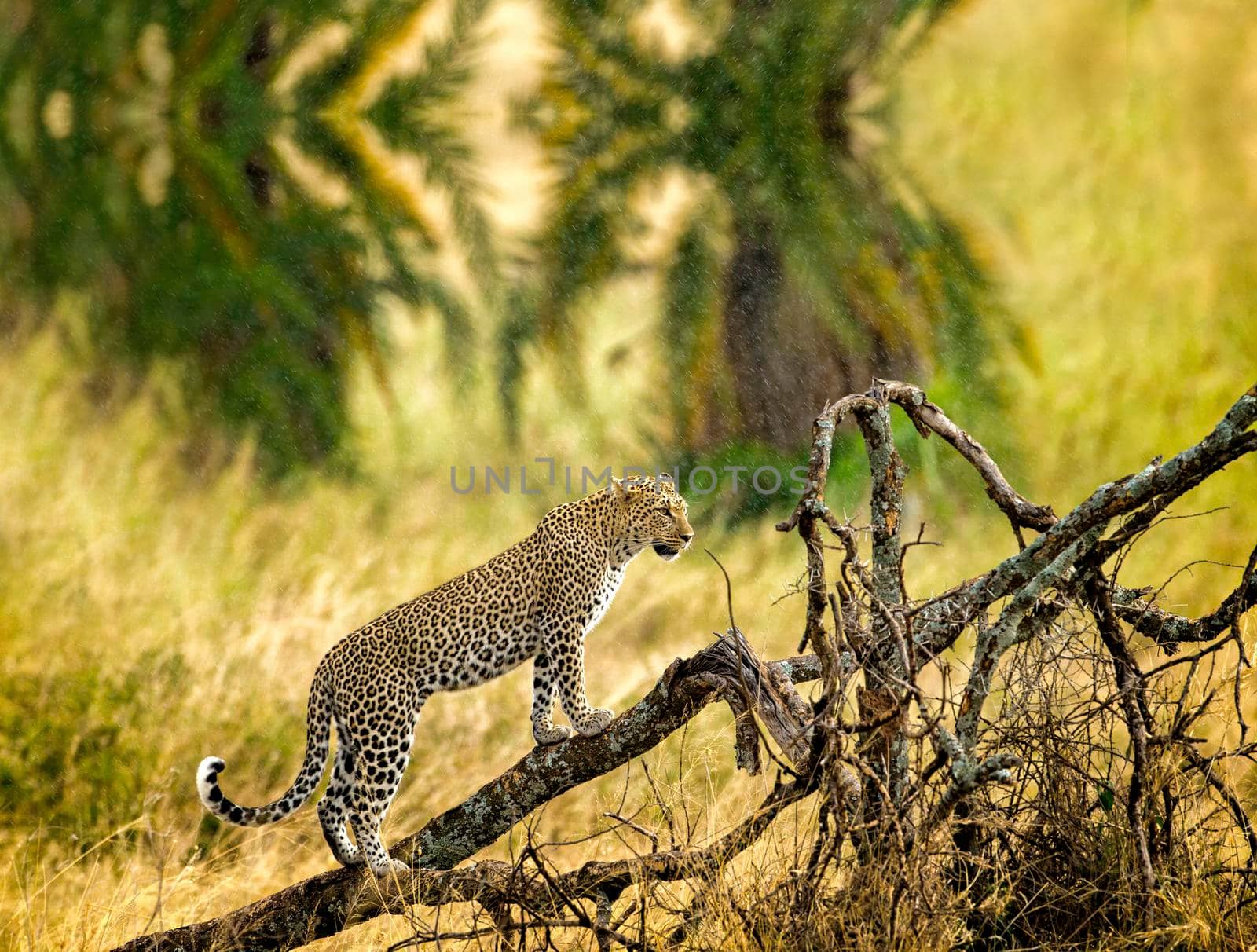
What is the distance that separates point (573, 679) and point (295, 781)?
3.36ft

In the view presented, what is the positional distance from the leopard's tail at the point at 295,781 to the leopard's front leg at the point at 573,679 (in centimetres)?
81

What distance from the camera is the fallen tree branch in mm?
4223

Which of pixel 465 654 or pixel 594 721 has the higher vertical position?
pixel 465 654

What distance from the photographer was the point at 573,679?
502 cm

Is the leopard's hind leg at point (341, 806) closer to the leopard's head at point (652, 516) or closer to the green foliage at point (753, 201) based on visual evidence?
the leopard's head at point (652, 516)

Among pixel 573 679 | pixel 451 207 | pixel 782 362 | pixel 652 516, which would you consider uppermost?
pixel 451 207

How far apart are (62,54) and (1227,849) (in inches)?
443

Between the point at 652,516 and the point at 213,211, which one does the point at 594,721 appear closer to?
the point at 652,516

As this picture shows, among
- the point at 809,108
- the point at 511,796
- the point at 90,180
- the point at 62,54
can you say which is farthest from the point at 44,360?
the point at 511,796

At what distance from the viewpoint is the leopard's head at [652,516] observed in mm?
5082

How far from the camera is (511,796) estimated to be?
4809 mm

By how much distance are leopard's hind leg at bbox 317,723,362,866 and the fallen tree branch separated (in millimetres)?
63

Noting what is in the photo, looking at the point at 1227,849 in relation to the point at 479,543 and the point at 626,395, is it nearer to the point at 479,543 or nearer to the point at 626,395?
the point at 479,543

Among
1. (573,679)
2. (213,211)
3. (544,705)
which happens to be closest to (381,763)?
(544,705)
